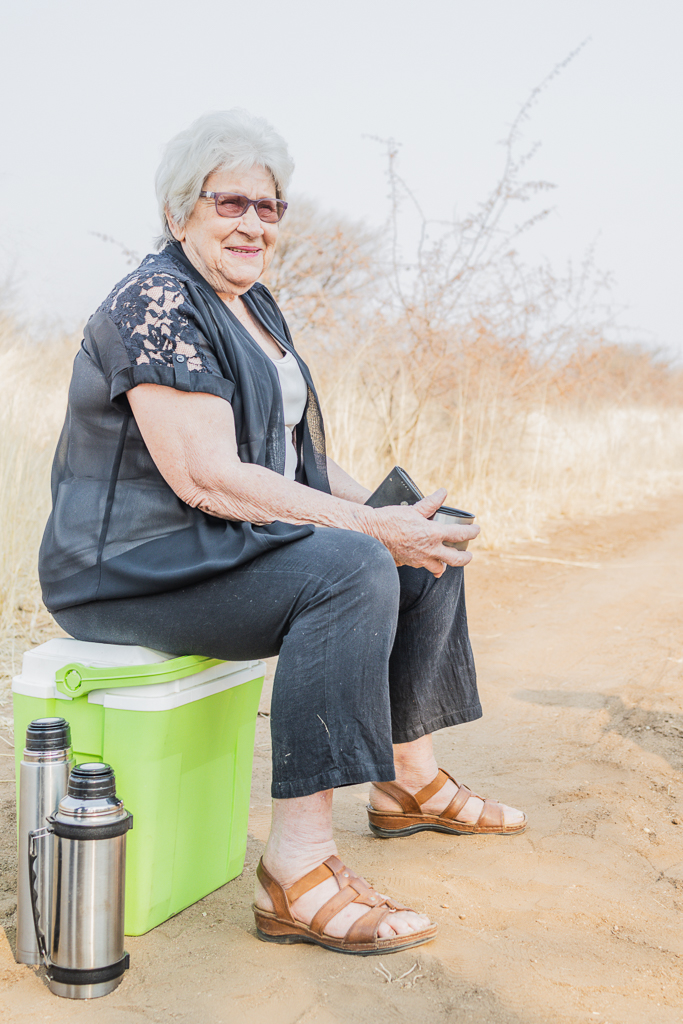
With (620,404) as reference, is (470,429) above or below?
below

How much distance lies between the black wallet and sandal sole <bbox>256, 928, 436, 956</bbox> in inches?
34.6

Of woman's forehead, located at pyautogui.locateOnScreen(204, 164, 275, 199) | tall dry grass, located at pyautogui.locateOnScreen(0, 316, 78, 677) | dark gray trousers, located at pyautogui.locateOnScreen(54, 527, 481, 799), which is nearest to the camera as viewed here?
dark gray trousers, located at pyautogui.locateOnScreen(54, 527, 481, 799)

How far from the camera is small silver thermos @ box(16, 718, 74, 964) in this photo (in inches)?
57.4

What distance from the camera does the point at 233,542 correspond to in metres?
1.60

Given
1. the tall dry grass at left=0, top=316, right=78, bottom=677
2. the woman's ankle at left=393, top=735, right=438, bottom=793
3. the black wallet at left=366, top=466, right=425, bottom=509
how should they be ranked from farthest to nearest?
the tall dry grass at left=0, top=316, right=78, bottom=677
the woman's ankle at left=393, top=735, right=438, bottom=793
the black wallet at left=366, top=466, right=425, bottom=509

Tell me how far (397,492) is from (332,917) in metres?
0.89

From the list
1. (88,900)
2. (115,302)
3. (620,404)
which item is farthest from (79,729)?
(620,404)

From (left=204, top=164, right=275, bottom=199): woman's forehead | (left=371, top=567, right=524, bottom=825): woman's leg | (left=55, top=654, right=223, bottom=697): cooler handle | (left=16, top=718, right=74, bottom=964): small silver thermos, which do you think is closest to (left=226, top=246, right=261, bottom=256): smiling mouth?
(left=204, top=164, right=275, bottom=199): woman's forehead

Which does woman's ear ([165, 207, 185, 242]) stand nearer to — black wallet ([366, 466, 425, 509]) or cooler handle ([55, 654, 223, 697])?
black wallet ([366, 466, 425, 509])

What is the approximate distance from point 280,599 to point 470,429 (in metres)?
6.04

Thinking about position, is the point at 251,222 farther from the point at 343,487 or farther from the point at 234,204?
the point at 343,487

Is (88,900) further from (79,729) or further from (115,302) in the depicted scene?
(115,302)

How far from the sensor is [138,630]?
160cm

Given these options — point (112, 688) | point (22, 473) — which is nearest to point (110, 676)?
point (112, 688)
